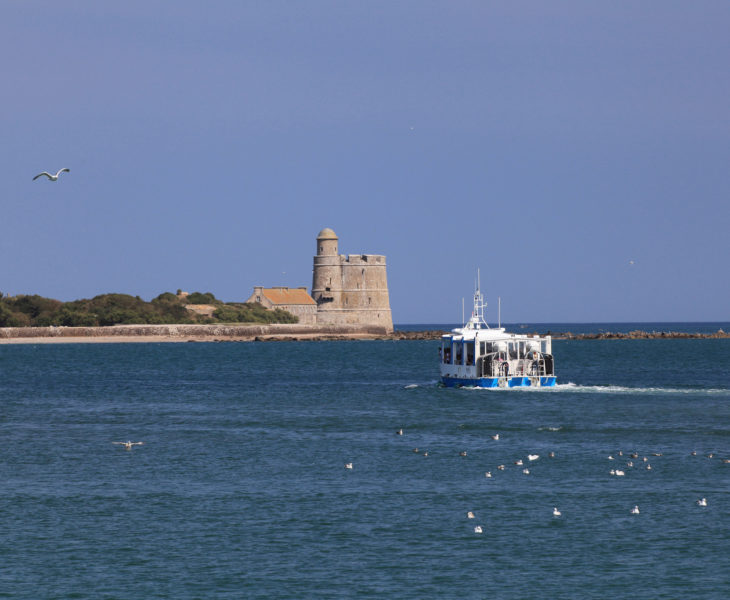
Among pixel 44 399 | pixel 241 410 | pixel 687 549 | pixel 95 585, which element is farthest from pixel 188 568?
pixel 44 399

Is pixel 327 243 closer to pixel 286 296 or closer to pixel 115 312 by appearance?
pixel 286 296

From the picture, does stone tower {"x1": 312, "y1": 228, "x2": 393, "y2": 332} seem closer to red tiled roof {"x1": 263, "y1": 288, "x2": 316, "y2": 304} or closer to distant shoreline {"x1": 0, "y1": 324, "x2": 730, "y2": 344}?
distant shoreline {"x1": 0, "y1": 324, "x2": 730, "y2": 344}

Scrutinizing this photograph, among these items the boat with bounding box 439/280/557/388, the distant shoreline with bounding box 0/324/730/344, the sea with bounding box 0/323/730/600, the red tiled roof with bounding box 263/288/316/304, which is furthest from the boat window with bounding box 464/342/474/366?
the red tiled roof with bounding box 263/288/316/304

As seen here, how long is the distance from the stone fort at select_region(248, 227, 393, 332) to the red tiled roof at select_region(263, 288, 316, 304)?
77cm

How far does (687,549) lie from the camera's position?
2062cm

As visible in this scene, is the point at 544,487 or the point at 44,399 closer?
the point at 544,487

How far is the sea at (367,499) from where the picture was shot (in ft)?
62.2

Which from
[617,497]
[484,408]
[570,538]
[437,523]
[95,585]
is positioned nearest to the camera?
[95,585]

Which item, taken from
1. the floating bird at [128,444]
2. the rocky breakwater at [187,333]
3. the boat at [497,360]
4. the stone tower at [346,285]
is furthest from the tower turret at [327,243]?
the floating bird at [128,444]

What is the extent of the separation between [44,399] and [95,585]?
37.3 metres

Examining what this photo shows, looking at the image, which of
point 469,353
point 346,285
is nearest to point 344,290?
point 346,285

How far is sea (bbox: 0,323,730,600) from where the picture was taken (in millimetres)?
18969

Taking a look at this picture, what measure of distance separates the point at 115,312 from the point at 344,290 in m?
32.4

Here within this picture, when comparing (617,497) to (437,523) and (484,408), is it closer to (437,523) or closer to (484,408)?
(437,523)
